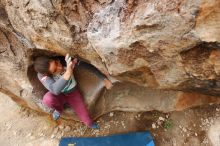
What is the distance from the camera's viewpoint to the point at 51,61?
3143 mm

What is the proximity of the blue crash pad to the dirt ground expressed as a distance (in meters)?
0.08

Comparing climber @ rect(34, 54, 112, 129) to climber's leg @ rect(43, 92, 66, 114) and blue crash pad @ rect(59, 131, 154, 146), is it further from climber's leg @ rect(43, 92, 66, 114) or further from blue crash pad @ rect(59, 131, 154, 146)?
blue crash pad @ rect(59, 131, 154, 146)

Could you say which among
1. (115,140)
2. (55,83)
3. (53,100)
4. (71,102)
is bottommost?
(115,140)

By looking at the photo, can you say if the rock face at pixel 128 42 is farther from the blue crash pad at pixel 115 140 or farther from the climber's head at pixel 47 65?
the blue crash pad at pixel 115 140

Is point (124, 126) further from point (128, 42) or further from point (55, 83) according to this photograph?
point (128, 42)

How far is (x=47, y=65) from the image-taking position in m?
3.11

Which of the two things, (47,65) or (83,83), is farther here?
(83,83)

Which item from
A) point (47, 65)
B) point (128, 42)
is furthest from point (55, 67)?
point (128, 42)

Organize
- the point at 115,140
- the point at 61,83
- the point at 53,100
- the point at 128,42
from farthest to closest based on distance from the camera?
the point at 115,140, the point at 53,100, the point at 61,83, the point at 128,42

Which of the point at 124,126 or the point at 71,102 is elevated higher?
the point at 71,102

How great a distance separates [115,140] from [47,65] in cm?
109

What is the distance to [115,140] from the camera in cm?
362

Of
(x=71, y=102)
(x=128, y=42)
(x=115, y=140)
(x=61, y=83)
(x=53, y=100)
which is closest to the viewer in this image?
(x=128, y=42)

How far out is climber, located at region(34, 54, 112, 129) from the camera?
10.00 ft
